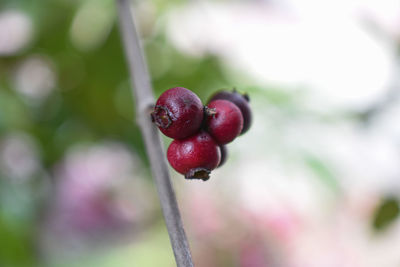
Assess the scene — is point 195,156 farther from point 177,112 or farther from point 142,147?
point 142,147

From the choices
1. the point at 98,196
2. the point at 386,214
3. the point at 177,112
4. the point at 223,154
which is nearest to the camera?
the point at 177,112

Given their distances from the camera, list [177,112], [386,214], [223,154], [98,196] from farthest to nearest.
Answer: [98,196], [386,214], [223,154], [177,112]

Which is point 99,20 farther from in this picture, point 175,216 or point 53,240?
point 175,216

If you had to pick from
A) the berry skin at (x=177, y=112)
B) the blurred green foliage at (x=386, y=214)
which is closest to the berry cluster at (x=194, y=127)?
the berry skin at (x=177, y=112)

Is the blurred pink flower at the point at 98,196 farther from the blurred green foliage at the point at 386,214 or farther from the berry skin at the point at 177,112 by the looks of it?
the berry skin at the point at 177,112

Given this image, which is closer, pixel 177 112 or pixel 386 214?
pixel 177 112

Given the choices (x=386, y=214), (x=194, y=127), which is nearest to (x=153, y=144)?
(x=194, y=127)
